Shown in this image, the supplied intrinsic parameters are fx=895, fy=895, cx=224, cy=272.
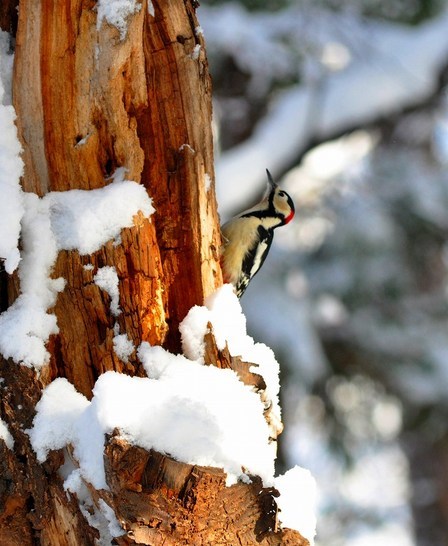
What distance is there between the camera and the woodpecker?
298 centimetres

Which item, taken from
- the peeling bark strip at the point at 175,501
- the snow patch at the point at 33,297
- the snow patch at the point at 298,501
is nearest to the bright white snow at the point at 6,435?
the snow patch at the point at 33,297

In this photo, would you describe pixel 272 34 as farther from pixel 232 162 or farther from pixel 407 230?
pixel 407 230

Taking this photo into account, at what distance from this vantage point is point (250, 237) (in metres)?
3.12

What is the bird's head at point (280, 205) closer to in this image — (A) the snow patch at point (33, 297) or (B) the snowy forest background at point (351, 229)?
(A) the snow patch at point (33, 297)

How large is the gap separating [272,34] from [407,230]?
2.20 metres

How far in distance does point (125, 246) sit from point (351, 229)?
6009 mm

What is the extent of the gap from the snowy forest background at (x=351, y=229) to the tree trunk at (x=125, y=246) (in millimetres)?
3603

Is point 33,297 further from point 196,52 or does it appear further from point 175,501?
point 196,52

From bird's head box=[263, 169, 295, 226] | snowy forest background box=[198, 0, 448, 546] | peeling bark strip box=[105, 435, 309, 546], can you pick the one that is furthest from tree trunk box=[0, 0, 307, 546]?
snowy forest background box=[198, 0, 448, 546]

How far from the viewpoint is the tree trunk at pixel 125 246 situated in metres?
1.65

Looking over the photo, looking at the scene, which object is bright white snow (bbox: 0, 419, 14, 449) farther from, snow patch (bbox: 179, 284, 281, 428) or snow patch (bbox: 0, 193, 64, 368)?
snow patch (bbox: 179, 284, 281, 428)

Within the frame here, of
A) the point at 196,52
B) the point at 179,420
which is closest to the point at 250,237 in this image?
the point at 196,52

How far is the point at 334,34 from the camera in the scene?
653cm

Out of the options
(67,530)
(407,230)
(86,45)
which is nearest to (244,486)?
(67,530)
